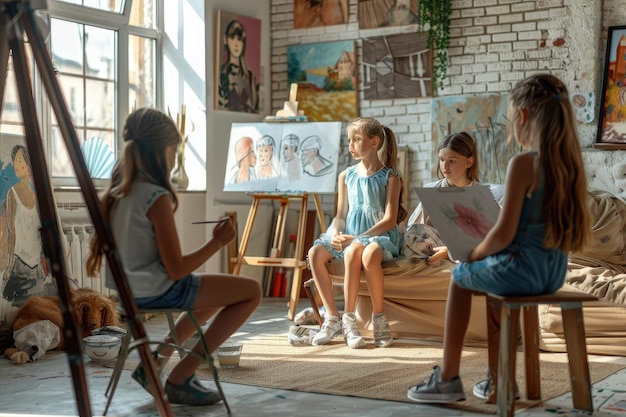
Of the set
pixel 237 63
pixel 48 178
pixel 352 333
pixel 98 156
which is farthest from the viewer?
pixel 237 63

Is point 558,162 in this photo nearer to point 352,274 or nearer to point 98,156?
point 352,274

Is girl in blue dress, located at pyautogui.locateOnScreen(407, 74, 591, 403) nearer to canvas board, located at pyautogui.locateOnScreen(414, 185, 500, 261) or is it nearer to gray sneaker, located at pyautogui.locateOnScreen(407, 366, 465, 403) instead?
canvas board, located at pyautogui.locateOnScreen(414, 185, 500, 261)

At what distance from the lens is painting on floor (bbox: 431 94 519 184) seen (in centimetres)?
662

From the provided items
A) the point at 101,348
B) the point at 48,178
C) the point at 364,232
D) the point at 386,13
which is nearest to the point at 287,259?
the point at 364,232

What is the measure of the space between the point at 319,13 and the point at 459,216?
447 centimetres

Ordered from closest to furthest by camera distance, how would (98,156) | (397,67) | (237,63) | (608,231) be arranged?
(608,231) → (98,156) → (397,67) → (237,63)

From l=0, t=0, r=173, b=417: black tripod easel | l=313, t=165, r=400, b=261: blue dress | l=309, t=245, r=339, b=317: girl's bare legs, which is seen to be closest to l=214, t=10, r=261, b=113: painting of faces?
l=313, t=165, r=400, b=261: blue dress

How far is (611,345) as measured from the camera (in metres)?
4.63

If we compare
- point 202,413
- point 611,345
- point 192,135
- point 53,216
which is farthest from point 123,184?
point 192,135

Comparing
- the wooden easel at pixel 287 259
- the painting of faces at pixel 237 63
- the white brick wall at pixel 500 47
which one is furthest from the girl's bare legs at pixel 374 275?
the painting of faces at pixel 237 63

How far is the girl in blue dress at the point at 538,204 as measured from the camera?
10.1 ft

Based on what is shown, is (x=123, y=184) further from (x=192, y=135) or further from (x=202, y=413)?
(x=192, y=135)

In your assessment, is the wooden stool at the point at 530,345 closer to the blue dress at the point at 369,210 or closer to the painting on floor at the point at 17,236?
the blue dress at the point at 369,210

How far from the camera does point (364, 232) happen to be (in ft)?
17.2
